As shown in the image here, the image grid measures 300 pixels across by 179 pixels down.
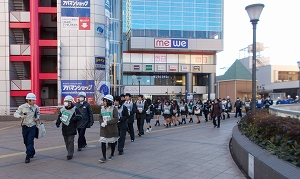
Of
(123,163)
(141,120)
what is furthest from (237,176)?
(141,120)

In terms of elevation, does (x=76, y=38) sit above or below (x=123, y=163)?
above

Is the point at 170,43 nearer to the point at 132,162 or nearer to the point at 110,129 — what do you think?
the point at 110,129

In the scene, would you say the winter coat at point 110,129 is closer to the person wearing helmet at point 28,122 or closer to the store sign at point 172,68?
the person wearing helmet at point 28,122

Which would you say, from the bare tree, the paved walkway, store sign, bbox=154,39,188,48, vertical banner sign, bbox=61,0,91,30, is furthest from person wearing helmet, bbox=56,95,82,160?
store sign, bbox=154,39,188,48

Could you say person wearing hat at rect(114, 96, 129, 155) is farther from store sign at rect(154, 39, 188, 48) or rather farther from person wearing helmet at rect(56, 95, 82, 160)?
store sign at rect(154, 39, 188, 48)

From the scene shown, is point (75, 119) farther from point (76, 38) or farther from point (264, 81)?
point (264, 81)

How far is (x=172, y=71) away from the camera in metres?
54.6

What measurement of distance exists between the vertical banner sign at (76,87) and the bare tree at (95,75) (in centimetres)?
38

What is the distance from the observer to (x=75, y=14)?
85.0 ft

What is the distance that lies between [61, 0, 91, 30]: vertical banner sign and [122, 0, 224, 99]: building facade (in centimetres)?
2671

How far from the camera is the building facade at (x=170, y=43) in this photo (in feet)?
174

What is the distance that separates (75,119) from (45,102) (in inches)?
895

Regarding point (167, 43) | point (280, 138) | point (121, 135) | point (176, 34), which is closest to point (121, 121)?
point (121, 135)

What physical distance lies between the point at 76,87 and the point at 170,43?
30.2 metres
